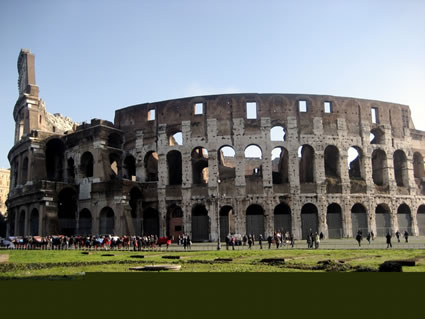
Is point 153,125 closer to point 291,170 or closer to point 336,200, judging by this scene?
point 291,170

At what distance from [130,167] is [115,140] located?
3.21 metres

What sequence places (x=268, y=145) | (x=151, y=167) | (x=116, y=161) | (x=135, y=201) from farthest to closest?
1. (x=151, y=167)
2. (x=116, y=161)
3. (x=135, y=201)
4. (x=268, y=145)

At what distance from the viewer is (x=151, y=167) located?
44469 millimetres

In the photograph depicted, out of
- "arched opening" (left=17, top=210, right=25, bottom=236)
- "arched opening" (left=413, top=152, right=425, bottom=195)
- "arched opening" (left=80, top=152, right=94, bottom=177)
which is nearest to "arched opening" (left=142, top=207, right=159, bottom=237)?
"arched opening" (left=80, top=152, right=94, bottom=177)

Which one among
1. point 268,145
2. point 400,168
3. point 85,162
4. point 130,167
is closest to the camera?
point 268,145

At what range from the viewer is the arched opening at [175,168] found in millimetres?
42500

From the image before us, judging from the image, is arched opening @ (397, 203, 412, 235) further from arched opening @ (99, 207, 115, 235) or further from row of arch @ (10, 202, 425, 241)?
arched opening @ (99, 207, 115, 235)

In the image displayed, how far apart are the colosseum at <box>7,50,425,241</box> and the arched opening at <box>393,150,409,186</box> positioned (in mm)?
105

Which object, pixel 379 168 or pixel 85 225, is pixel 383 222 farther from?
pixel 85 225

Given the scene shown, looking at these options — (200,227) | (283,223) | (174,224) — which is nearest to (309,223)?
(283,223)

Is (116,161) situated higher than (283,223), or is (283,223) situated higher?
(116,161)

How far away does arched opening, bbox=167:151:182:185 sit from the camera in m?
42.5

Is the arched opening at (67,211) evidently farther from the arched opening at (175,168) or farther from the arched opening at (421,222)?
the arched opening at (421,222)

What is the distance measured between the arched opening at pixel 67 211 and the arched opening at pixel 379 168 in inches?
1151
